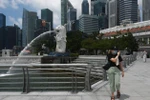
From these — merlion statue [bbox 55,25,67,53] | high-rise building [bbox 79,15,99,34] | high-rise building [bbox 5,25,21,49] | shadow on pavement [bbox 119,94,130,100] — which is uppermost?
high-rise building [bbox 79,15,99,34]

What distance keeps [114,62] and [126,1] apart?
178 m

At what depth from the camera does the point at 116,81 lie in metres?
7.20

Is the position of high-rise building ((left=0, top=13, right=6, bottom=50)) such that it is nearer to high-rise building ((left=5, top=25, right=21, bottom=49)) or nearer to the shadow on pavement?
high-rise building ((left=5, top=25, right=21, bottom=49))

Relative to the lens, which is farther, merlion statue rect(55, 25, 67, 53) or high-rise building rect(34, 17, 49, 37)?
high-rise building rect(34, 17, 49, 37)

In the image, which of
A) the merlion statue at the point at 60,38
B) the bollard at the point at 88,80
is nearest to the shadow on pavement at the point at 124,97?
the bollard at the point at 88,80

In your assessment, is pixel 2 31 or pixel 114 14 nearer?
pixel 2 31

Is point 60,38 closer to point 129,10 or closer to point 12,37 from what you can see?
point 12,37

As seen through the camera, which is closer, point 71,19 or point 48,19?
point 48,19

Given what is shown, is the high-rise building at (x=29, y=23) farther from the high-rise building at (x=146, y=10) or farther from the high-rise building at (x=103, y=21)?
the high-rise building at (x=146, y=10)

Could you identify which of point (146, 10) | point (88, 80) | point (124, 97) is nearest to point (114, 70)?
point (124, 97)

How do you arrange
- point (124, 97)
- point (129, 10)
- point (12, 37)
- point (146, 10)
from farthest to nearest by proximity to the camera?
point (146, 10) < point (129, 10) < point (12, 37) < point (124, 97)


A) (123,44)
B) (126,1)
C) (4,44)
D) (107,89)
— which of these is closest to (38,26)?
(123,44)

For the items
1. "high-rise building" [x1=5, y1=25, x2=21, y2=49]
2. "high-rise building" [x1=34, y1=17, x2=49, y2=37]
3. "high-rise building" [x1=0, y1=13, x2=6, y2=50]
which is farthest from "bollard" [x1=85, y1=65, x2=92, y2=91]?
"high-rise building" [x1=0, y1=13, x2=6, y2=50]

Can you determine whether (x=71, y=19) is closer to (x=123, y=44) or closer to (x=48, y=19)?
(x=48, y=19)
